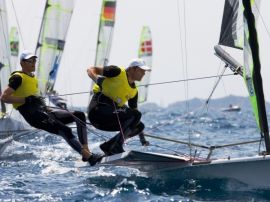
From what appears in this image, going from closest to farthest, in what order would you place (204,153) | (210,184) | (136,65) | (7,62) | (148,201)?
(148,201), (210,184), (136,65), (204,153), (7,62)

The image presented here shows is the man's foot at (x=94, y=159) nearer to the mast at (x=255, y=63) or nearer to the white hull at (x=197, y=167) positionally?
the white hull at (x=197, y=167)

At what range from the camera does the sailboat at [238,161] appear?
6.31 meters

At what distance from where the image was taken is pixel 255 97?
6.64 metres

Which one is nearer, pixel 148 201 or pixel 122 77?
pixel 148 201

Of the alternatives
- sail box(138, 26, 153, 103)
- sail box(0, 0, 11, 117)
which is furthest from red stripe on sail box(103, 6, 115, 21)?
sail box(0, 0, 11, 117)


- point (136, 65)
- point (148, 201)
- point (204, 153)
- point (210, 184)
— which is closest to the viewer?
point (148, 201)

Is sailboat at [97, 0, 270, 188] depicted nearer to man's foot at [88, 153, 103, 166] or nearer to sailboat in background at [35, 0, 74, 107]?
man's foot at [88, 153, 103, 166]

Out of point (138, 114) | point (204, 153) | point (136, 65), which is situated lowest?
point (204, 153)

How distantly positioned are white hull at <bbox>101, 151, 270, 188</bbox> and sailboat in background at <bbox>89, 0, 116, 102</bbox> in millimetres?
17794

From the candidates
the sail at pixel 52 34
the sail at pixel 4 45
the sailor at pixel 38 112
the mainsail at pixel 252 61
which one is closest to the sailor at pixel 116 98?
the sailor at pixel 38 112

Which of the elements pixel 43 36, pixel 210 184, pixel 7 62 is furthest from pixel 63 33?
pixel 210 184

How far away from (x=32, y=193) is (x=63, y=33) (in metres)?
12.9

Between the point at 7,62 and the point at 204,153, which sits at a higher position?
the point at 7,62

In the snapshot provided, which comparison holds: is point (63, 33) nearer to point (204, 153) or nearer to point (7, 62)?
point (7, 62)
